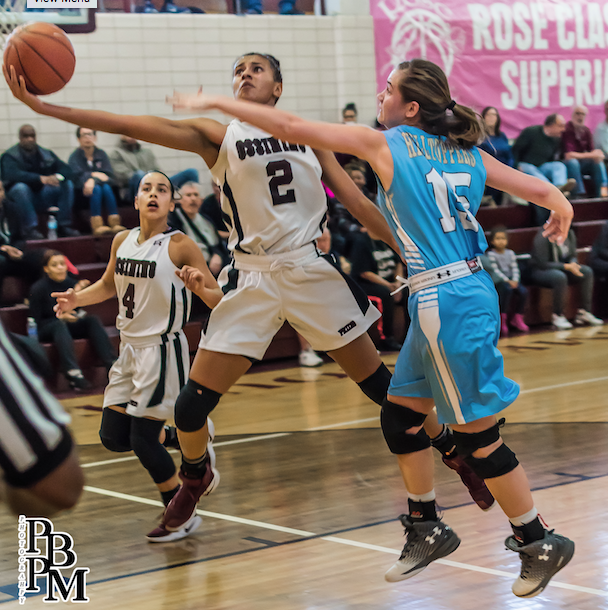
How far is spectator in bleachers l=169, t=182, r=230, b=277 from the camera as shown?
30.5 feet

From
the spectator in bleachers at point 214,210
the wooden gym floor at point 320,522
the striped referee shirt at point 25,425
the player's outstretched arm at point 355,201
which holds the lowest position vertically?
the wooden gym floor at point 320,522

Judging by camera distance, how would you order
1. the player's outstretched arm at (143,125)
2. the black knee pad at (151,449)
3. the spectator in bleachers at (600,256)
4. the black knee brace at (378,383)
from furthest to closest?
1. the spectator in bleachers at (600,256)
2. the black knee pad at (151,449)
3. the black knee brace at (378,383)
4. the player's outstretched arm at (143,125)

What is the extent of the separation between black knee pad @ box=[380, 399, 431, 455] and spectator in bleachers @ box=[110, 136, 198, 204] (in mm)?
7215

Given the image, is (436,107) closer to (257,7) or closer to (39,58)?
(39,58)

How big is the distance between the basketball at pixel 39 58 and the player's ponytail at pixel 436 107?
4.60 ft

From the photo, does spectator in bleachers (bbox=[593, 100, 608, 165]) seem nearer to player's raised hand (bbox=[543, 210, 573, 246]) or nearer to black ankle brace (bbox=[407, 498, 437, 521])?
player's raised hand (bbox=[543, 210, 573, 246])

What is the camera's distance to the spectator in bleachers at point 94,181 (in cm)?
980

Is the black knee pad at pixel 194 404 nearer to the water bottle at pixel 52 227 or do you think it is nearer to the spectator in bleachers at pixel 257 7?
the water bottle at pixel 52 227

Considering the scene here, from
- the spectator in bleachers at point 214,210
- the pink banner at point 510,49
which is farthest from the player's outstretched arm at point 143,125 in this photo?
the pink banner at point 510,49

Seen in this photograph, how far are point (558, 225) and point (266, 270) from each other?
121 centimetres

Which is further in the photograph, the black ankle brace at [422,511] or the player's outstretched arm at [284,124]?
the black ankle brace at [422,511]

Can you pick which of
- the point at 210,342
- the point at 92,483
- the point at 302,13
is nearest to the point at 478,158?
the point at 210,342

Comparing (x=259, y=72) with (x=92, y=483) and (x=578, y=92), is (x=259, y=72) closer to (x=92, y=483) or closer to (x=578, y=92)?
(x=92, y=483)

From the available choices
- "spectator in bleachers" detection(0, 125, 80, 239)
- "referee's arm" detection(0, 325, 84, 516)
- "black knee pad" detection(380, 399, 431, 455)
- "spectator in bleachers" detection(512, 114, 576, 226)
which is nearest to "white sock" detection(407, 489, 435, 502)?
"black knee pad" detection(380, 399, 431, 455)
